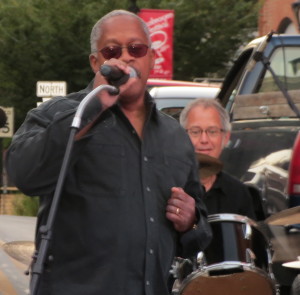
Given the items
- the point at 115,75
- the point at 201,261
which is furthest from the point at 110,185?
the point at 201,261

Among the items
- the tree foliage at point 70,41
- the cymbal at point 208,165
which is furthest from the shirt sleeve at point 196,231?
the tree foliage at point 70,41

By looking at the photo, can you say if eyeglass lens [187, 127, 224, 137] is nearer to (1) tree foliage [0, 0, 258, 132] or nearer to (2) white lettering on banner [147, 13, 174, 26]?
(2) white lettering on banner [147, 13, 174, 26]

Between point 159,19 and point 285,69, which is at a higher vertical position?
point 159,19

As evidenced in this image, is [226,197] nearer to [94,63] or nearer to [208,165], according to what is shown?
[208,165]

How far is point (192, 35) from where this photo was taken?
3112 centimetres

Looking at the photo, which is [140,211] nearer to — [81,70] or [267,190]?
[267,190]

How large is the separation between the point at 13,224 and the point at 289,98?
2.21 m

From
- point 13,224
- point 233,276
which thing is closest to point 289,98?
point 13,224

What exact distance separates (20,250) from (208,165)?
1.03 meters

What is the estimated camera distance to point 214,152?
6.79 m

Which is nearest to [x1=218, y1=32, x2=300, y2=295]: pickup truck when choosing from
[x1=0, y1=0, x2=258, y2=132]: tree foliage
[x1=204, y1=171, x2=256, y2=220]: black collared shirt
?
[x1=204, y1=171, x2=256, y2=220]: black collared shirt

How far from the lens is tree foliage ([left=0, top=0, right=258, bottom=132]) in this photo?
30.4 meters

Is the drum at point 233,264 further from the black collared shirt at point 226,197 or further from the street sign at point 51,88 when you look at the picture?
the street sign at point 51,88

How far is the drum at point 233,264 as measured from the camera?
525cm
